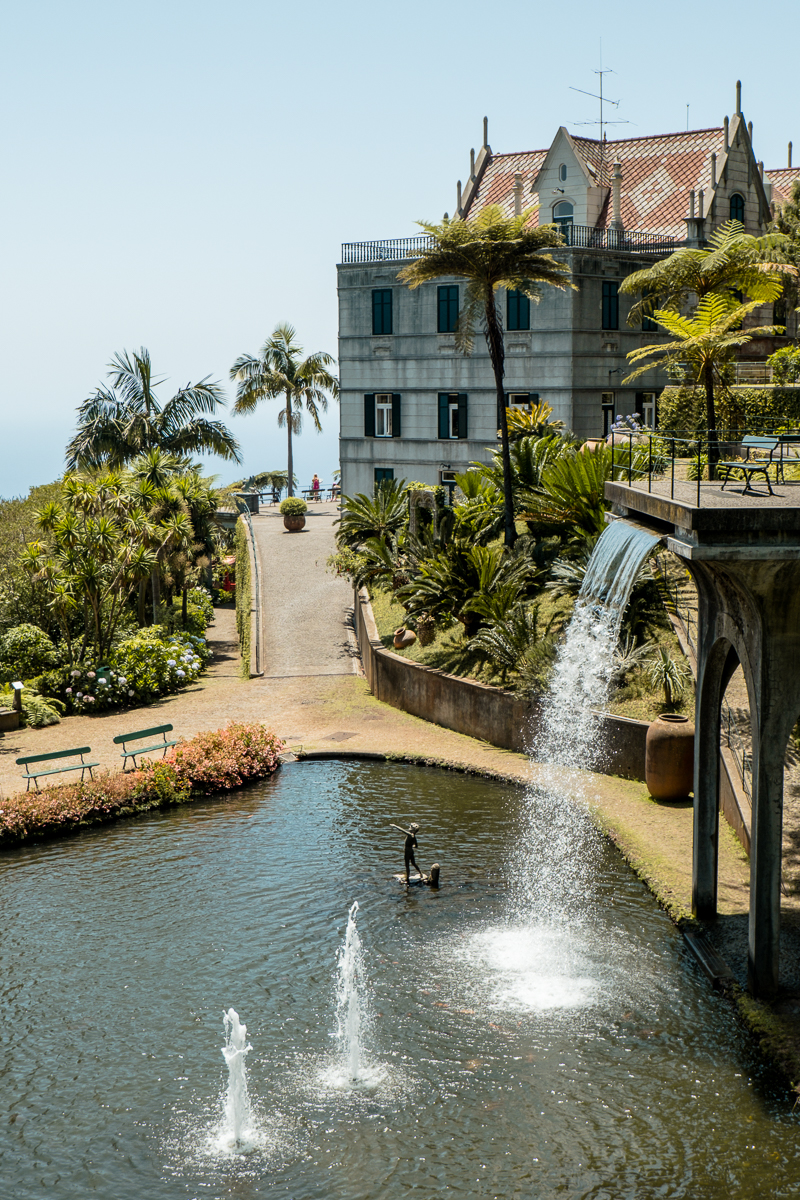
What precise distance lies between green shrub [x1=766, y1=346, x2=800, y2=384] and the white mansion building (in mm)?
12011

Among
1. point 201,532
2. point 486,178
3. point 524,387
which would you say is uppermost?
point 486,178

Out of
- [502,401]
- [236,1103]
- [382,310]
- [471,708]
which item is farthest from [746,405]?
[236,1103]

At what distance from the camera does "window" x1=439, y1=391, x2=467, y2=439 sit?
1572 inches

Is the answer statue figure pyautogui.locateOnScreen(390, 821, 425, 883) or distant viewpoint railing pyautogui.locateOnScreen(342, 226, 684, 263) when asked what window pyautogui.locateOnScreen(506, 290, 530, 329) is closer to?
distant viewpoint railing pyautogui.locateOnScreen(342, 226, 684, 263)

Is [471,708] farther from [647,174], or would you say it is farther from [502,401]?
[647,174]

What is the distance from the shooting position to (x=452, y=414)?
40344 mm

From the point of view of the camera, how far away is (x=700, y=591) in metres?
11.7

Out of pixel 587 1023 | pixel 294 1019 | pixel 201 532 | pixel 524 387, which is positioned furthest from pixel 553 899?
pixel 524 387

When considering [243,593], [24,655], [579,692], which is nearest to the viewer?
[579,692]

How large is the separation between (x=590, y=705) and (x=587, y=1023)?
8975 millimetres

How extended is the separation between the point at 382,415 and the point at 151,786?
1047 inches

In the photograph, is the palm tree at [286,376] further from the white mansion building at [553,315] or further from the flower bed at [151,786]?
the flower bed at [151,786]

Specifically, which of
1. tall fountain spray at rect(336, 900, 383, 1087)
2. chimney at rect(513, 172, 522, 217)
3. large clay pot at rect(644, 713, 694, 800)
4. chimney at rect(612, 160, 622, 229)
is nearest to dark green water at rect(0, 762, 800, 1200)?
tall fountain spray at rect(336, 900, 383, 1087)

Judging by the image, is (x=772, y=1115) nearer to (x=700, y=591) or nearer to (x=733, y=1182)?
(x=733, y=1182)
